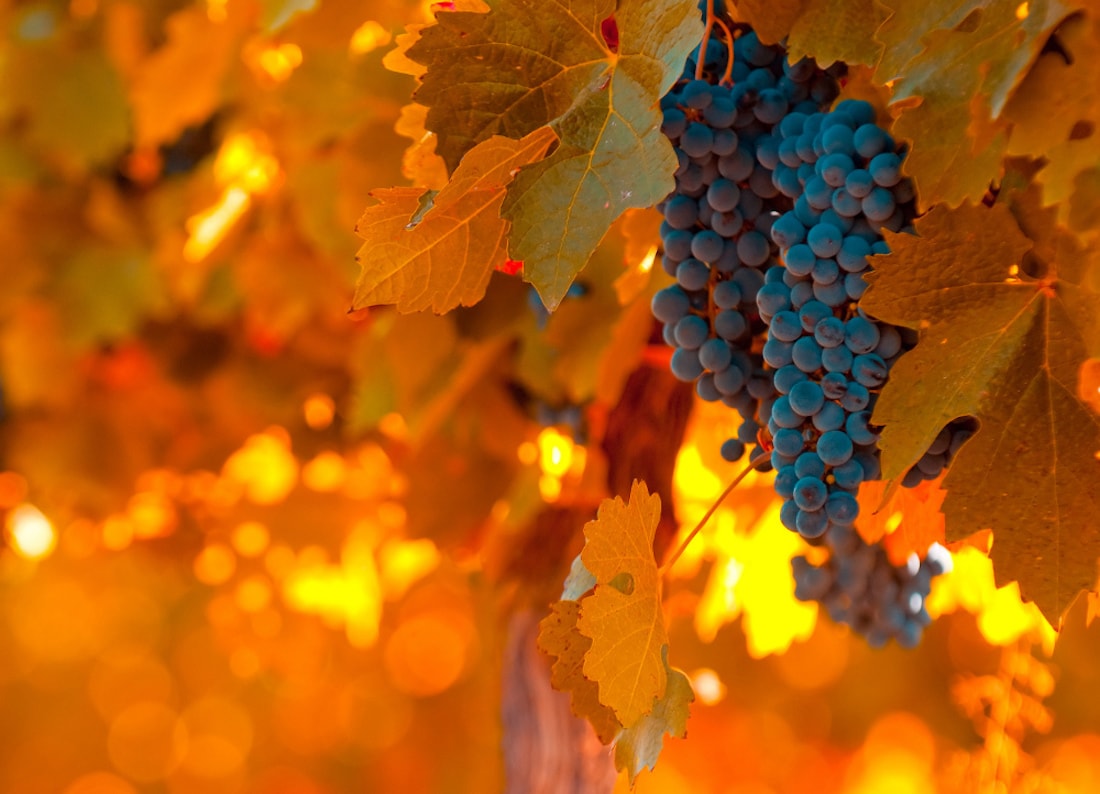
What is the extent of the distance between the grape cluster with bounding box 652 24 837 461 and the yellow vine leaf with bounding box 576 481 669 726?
0.10 m

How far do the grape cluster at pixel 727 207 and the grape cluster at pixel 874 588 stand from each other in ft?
0.71

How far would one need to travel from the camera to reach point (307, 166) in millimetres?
1295

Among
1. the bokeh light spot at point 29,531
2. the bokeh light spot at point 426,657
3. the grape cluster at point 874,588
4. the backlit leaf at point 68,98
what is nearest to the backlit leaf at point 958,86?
the grape cluster at point 874,588

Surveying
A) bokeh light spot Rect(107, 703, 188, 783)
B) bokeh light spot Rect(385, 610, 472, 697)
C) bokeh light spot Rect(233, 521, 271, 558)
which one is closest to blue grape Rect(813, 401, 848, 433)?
bokeh light spot Rect(233, 521, 271, 558)

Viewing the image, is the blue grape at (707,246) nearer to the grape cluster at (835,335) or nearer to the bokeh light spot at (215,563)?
the grape cluster at (835,335)

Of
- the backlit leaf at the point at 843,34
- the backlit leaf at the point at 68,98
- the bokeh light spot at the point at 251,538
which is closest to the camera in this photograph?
the backlit leaf at the point at 843,34

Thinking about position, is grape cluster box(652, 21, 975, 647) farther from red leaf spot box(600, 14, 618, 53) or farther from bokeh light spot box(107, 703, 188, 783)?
bokeh light spot box(107, 703, 188, 783)

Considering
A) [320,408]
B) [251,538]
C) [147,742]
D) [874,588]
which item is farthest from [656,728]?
[147,742]

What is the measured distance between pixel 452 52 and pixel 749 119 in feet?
0.54

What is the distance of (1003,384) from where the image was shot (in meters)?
0.46

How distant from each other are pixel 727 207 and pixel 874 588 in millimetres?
347

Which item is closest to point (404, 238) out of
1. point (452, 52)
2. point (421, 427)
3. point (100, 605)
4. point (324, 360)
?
point (452, 52)

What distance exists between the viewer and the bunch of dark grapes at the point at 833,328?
490mm

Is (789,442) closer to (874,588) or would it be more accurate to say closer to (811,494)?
(811,494)
